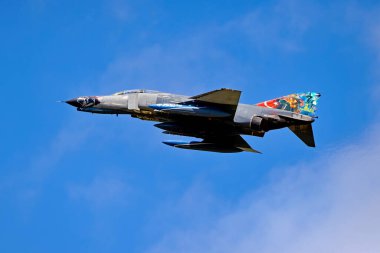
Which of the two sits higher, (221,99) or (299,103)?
(299,103)

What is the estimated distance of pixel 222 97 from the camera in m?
40.4

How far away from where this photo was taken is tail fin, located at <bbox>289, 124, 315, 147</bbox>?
4256 centimetres

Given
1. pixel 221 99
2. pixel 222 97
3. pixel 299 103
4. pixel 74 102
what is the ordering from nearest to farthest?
1. pixel 222 97
2. pixel 221 99
3. pixel 299 103
4. pixel 74 102

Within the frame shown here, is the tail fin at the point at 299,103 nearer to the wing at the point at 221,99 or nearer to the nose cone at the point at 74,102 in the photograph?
the wing at the point at 221,99

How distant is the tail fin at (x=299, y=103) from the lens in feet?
139

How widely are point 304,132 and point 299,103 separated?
1666 millimetres

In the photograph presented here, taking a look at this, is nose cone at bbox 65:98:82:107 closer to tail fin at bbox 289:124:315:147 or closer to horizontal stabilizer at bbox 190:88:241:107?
horizontal stabilizer at bbox 190:88:241:107

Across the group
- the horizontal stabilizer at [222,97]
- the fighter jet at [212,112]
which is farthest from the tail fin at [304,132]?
the horizontal stabilizer at [222,97]

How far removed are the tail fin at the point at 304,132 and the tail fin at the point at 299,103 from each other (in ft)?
2.70

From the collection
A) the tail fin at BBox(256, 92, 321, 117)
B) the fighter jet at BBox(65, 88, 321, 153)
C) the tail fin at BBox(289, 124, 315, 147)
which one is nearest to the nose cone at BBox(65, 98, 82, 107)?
the fighter jet at BBox(65, 88, 321, 153)

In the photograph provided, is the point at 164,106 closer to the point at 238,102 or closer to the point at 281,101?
the point at 238,102

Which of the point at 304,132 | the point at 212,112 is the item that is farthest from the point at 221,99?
the point at 304,132

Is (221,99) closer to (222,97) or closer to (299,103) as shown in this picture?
(222,97)

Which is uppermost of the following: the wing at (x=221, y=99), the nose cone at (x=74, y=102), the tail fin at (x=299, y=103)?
the nose cone at (x=74, y=102)
